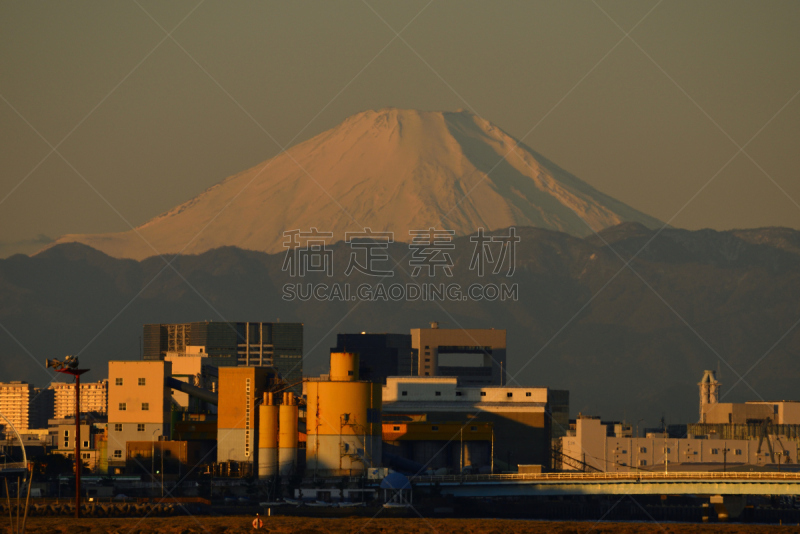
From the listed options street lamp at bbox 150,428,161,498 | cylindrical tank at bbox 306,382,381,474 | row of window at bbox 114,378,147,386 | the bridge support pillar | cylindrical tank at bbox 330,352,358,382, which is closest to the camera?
the bridge support pillar

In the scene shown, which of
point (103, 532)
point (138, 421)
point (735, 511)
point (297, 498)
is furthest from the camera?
point (138, 421)

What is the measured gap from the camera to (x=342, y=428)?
154 metres

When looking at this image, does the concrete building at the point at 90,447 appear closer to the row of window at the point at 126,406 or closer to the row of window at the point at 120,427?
the row of window at the point at 120,427

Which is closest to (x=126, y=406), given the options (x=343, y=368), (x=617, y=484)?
(x=343, y=368)

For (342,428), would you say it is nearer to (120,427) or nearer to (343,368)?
(343,368)

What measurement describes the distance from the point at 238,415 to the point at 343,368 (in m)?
14.4

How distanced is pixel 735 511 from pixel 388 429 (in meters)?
52.8

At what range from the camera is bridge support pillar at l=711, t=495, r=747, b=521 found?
15188 centimetres

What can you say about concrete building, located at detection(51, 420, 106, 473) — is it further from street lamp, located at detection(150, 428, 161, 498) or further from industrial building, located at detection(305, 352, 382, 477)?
industrial building, located at detection(305, 352, 382, 477)

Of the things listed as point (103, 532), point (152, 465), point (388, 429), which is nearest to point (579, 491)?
point (388, 429)

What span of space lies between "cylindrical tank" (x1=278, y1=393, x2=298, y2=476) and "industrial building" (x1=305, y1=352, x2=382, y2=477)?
1.87m

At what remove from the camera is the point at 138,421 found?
541ft

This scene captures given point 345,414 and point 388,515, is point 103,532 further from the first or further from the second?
point 345,414

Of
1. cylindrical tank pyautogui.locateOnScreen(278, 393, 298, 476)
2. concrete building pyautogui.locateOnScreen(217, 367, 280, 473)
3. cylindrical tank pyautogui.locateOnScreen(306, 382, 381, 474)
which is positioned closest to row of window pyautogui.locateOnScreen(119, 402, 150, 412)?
concrete building pyautogui.locateOnScreen(217, 367, 280, 473)
